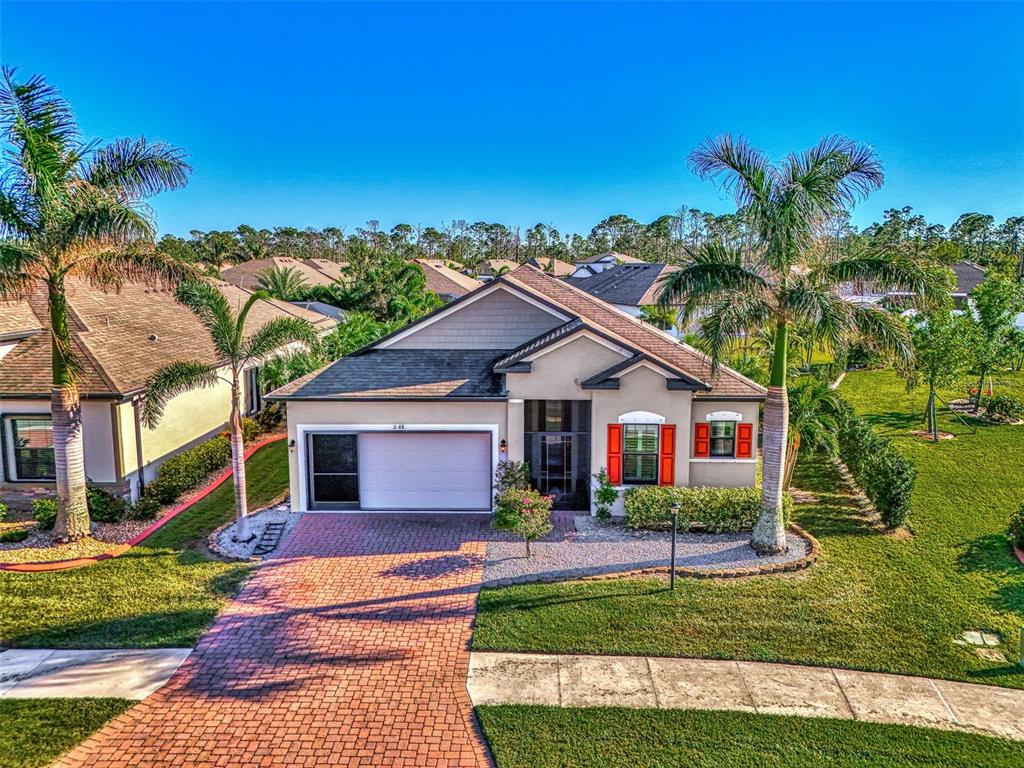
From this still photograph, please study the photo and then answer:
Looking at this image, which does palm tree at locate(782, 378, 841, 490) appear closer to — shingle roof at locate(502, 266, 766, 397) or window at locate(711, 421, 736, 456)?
shingle roof at locate(502, 266, 766, 397)

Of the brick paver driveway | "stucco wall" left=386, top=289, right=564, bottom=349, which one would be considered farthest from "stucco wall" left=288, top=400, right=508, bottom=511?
the brick paver driveway

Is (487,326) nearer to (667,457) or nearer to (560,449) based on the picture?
(560,449)

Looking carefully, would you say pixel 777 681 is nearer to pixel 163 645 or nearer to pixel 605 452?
pixel 605 452

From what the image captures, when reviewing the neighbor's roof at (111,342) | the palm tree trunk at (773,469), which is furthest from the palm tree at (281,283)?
the palm tree trunk at (773,469)

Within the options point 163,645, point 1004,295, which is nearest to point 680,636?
point 163,645

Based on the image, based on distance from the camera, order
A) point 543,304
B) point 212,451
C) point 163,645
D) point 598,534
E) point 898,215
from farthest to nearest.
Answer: point 898,215 → point 212,451 → point 543,304 → point 598,534 → point 163,645
